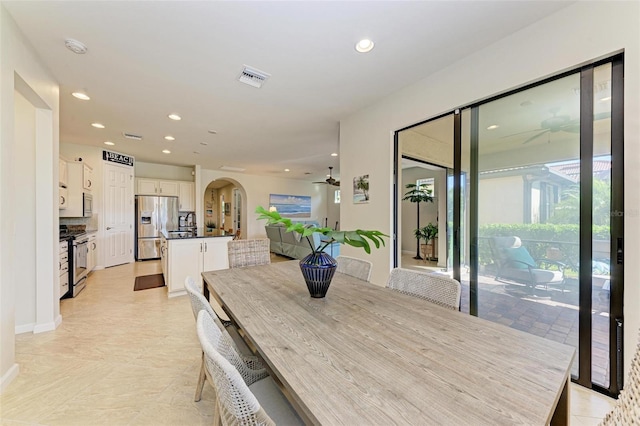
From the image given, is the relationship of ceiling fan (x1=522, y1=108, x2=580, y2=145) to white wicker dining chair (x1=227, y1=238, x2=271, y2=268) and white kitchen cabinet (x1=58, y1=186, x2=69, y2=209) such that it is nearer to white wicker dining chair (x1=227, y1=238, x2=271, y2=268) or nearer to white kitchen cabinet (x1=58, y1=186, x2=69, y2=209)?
white wicker dining chair (x1=227, y1=238, x2=271, y2=268)

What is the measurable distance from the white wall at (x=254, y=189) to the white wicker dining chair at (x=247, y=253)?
5.43 metres

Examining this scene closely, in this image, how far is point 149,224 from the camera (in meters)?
6.40

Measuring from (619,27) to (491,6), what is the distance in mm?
731

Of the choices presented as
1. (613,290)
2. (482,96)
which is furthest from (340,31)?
(613,290)

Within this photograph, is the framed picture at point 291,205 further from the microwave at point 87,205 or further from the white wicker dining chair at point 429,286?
the white wicker dining chair at point 429,286

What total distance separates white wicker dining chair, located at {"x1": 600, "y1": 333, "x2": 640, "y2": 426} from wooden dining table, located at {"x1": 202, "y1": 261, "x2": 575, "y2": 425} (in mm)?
189

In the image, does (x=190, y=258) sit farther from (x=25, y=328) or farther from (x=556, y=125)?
(x=556, y=125)

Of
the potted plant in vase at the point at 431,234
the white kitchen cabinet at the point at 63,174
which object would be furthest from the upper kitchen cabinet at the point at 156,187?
the potted plant in vase at the point at 431,234

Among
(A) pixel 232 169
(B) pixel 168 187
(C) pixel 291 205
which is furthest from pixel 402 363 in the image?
(C) pixel 291 205

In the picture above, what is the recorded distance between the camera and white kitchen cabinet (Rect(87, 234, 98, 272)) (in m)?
4.49

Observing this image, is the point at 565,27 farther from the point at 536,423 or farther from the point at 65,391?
the point at 65,391

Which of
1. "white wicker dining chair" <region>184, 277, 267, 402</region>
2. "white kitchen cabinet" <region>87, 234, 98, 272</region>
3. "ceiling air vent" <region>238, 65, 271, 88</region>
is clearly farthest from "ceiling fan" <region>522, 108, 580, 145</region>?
"white kitchen cabinet" <region>87, 234, 98, 272</region>

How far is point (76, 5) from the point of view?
170 cm

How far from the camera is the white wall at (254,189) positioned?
24.4 ft
